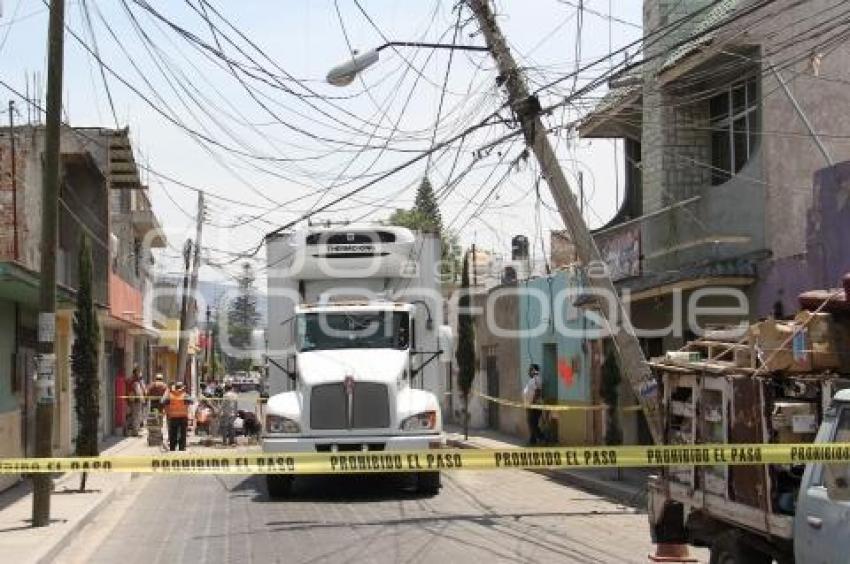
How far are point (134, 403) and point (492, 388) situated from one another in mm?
9928

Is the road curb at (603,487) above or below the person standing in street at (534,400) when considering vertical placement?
below

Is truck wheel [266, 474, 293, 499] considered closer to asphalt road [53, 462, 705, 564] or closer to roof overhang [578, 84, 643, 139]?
asphalt road [53, 462, 705, 564]

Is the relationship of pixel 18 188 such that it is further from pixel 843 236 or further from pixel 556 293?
pixel 843 236

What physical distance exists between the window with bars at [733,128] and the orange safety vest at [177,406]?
11.4 metres

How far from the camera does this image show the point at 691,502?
7938 millimetres

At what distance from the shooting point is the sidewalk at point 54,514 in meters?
10.6

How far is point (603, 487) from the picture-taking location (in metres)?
16.1

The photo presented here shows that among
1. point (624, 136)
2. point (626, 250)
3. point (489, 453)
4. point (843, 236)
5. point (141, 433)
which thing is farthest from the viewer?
point (141, 433)

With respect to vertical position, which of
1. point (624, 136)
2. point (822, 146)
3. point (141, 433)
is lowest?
point (141, 433)

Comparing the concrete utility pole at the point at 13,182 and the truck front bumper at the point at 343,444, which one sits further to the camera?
the concrete utility pole at the point at 13,182

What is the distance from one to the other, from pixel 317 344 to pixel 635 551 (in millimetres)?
6690

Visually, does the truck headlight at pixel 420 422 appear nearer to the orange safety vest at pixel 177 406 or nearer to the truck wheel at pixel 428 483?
the truck wheel at pixel 428 483

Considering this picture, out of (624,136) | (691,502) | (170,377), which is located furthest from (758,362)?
(170,377)

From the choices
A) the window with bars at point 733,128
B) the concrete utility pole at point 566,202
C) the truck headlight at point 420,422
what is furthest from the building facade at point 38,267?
the window with bars at point 733,128
